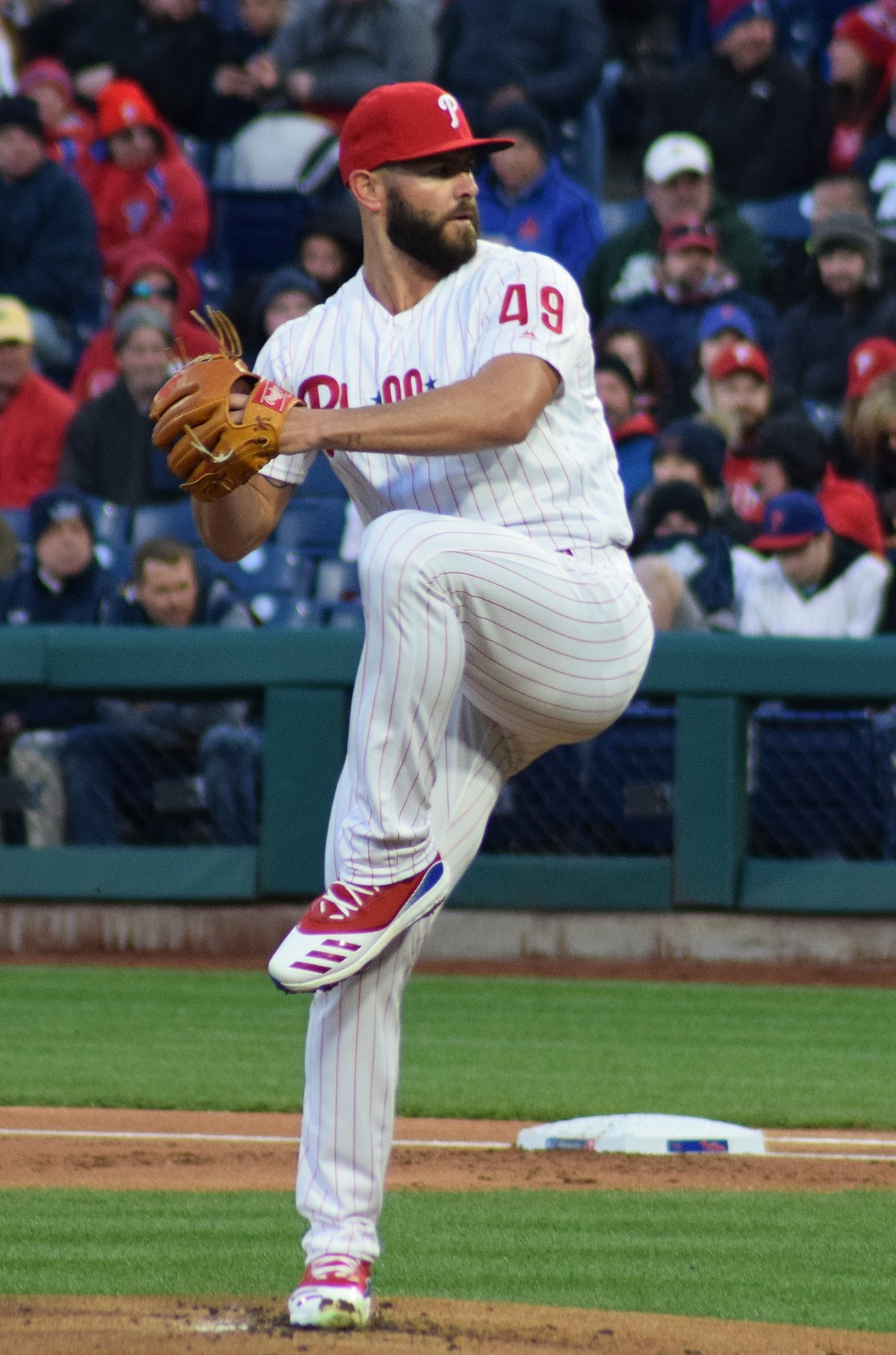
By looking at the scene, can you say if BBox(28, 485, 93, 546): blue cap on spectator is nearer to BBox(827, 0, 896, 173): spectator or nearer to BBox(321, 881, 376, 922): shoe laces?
BBox(827, 0, 896, 173): spectator

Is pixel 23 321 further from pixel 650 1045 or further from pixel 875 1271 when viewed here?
pixel 875 1271

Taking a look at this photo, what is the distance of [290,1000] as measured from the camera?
8047 millimetres

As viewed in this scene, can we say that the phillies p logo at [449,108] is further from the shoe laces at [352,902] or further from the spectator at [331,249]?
the spectator at [331,249]

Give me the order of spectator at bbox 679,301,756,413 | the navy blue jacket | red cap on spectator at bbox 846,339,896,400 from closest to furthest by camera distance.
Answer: red cap on spectator at bbox 846,339,896,400
spectator at bbox 679,301,756,413
the navy blue jacket

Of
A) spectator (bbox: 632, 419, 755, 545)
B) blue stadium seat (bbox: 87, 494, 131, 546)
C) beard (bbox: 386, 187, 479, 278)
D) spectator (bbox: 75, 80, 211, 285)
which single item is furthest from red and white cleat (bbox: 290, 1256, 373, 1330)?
spectator (bbox: 75, 80, 211, 285)

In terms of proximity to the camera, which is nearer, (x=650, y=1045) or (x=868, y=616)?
(x=650, y=1045)

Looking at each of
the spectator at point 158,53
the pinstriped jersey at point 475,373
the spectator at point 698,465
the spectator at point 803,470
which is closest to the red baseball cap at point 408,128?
the pinstriped jersey at point 475,373

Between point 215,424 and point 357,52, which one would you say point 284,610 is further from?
point 215,424

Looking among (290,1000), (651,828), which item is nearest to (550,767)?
(651,828)

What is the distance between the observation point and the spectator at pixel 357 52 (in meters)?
12.0

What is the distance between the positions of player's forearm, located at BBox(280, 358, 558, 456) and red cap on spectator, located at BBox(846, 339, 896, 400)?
6.13 m

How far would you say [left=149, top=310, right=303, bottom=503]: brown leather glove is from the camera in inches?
128

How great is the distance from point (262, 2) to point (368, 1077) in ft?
34.5

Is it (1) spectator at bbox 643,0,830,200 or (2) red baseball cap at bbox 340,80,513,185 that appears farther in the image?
(1) spectator at bbox 643,0,830,200
